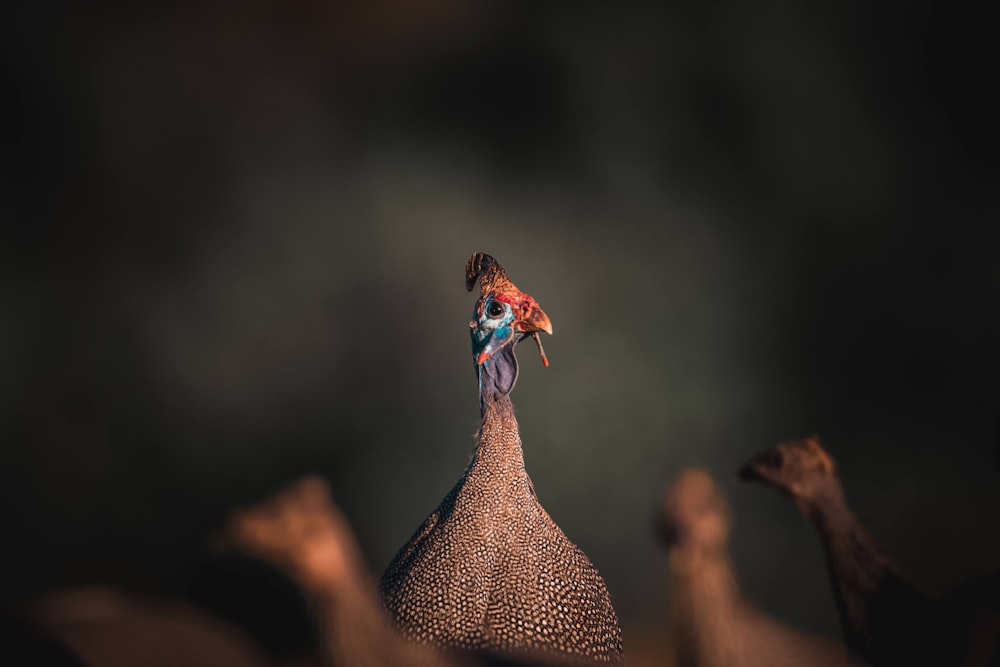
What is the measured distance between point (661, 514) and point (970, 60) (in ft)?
10.4

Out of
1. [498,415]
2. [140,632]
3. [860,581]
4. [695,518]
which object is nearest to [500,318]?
[498,415]

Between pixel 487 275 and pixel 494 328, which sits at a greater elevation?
pixel 487 275

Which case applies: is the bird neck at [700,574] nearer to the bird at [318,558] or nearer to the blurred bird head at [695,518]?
the blurred bird head at [695,518]

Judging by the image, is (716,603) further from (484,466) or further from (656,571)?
(656,571)

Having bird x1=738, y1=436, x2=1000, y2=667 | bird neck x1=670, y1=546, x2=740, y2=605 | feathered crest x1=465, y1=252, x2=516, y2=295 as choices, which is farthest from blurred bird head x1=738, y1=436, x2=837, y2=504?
feathered crest x1=465, y1=252, x2=516, y2=295

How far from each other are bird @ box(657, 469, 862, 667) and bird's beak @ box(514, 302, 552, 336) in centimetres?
89

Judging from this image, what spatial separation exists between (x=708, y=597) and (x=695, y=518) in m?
0.21

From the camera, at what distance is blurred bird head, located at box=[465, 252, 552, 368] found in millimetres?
3514

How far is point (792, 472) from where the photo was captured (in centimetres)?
277

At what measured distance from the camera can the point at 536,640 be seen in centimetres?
308

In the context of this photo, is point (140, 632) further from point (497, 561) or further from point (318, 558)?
point (497, 561)

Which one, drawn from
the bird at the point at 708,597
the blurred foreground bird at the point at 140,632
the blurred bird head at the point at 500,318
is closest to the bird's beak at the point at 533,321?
the blurred bird head at the point at 500,318

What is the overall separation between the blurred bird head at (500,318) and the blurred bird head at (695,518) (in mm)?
891

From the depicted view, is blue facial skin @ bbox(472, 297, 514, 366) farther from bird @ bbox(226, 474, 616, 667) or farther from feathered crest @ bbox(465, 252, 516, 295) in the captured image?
bird @ bbox(226, 474, 616, 667)
